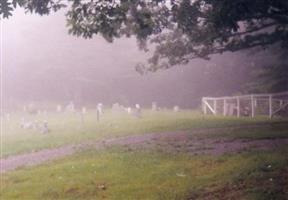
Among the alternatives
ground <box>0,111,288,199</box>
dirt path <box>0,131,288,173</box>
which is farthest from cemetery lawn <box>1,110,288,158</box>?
dirt path <box>0,131,288,173</box>

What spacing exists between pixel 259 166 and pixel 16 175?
881 centimetres

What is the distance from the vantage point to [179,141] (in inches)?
914

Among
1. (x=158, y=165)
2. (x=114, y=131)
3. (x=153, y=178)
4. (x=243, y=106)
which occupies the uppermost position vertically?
(x=243, y=106)

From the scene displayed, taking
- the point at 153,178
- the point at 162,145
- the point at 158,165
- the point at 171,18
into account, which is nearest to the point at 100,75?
the point at 171,18

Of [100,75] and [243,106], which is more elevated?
[100,75]

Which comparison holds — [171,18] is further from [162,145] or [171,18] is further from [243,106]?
[243,106]

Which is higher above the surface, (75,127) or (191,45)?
(191,45)

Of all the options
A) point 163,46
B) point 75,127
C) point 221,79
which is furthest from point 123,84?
point 163,46

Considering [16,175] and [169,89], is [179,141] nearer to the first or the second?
[16,175]

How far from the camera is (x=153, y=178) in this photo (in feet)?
54.4

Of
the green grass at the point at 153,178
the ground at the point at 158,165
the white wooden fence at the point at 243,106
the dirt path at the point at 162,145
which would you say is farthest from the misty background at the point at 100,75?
the green grass at the point at 153,178

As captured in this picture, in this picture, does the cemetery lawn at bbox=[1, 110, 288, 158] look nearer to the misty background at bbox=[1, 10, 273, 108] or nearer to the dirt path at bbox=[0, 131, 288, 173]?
the dirt path at bbox=[0, 131, 288, 173]

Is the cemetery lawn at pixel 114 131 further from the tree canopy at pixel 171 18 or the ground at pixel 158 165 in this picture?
the tree canopy at pixel 171 18

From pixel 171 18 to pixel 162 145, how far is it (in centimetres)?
702
